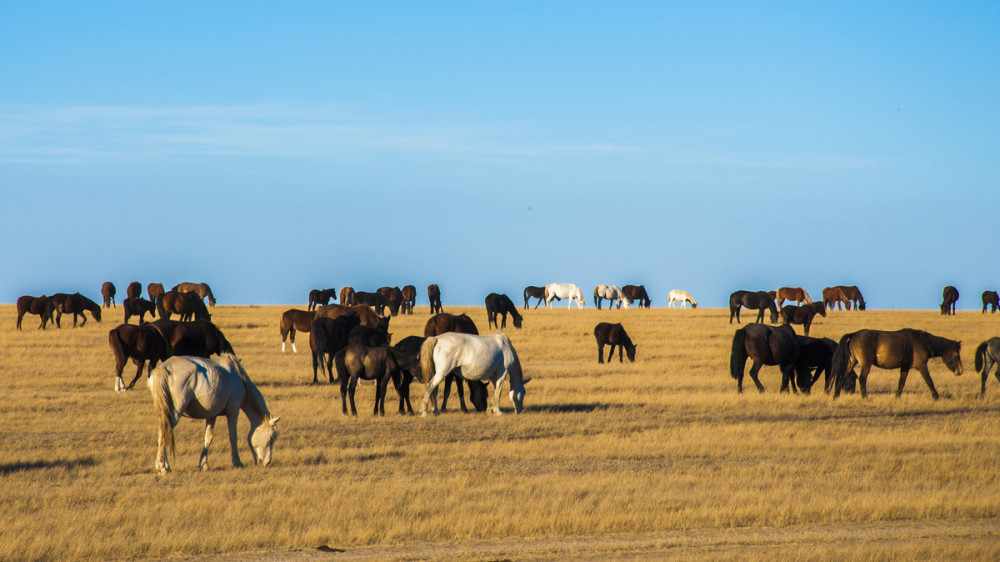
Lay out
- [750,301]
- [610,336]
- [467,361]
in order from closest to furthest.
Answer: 1. [467,361]
2. [610,336]
3. [750,301]

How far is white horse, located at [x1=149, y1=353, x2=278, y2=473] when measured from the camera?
1226cm

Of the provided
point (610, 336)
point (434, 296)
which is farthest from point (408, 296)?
point (610, 336)

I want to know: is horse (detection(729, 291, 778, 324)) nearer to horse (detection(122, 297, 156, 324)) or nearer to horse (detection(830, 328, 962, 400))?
horse (detection(830, 328, 962, 400))

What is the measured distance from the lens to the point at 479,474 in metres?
12.6

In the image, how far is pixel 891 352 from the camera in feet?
71.1

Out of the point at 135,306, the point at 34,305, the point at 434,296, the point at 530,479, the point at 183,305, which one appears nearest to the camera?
the point at 530,479

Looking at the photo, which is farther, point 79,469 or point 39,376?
point 39,376

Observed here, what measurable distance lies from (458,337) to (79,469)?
7.71m

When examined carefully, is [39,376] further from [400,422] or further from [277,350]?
[400,422]

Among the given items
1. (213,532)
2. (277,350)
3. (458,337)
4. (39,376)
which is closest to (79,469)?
(213,532)

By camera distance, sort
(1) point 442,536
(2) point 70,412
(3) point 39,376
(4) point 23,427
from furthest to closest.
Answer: (3) point 39,376 → (2) point 70,412 → (4) point 23,427 → (1) point 442,536

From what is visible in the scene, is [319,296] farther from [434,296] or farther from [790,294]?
[790,294]

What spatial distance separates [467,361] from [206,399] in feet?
23.4

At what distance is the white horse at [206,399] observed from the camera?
12.3 meters
